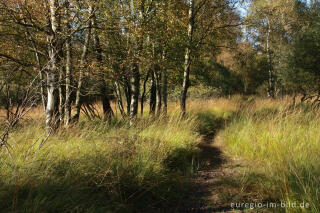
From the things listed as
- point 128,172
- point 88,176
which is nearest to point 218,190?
point 128,172

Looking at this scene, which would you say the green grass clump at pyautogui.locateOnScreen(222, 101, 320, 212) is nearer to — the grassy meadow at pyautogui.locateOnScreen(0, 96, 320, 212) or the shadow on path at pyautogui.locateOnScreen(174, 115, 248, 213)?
the grassy meadow at pyautogui.locateOnScreen(0, 96, 320, 212)

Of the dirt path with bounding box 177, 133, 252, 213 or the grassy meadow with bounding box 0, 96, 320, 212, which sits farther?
the dirt path with bounding box 177, 133, 252, 213

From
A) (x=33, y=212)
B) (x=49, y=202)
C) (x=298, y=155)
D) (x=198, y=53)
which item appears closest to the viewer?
(x=33, y=212)

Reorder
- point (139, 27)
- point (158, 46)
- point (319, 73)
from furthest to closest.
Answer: point (319, 73)
point (158, 46)
point (139, 27)

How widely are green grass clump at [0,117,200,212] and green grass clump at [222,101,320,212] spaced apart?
132cm

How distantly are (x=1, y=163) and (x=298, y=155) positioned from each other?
4059 millimetres

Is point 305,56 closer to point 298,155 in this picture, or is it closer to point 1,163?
point 298,155

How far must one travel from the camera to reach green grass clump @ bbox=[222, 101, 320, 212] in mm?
2148

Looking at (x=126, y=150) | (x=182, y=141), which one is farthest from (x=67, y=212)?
(x=182, y=141)

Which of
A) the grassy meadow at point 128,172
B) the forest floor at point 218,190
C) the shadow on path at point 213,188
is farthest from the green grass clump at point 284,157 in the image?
the shadow on path at point 213,188

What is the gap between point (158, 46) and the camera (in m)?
6.45

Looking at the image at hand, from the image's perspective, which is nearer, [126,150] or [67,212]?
[67,212]

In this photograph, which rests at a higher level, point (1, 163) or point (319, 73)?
point (319, 73)

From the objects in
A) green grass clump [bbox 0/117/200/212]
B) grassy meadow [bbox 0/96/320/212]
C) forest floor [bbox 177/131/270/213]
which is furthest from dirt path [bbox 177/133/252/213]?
green grass clump [bbox 0/117/200/212]
